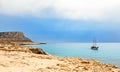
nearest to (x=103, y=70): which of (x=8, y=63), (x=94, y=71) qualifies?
(x=94, y=71)

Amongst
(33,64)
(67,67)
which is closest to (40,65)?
(33,64)

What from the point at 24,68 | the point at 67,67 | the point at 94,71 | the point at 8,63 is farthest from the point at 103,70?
the point at 8,63

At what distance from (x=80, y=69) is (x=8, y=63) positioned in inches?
189

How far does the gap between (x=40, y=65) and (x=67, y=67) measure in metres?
1.94

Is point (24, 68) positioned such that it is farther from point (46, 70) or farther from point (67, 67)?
point (67, 67)

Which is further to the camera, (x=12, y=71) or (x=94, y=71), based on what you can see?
(x=94, y=71)

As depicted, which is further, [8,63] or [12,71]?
[8,63]

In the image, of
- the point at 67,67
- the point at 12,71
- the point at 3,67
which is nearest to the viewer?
the point at 12,71

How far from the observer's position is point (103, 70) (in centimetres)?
1867

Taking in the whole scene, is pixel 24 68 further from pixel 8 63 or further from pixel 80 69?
pixel 80 69

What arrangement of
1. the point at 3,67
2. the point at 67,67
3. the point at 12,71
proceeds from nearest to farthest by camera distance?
the point at 12,71 → the point at 3,67 → the point at 67,67

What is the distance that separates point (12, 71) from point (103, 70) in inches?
233

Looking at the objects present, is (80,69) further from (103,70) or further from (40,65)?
(40,65)

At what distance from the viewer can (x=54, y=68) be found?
18391 millimetres
